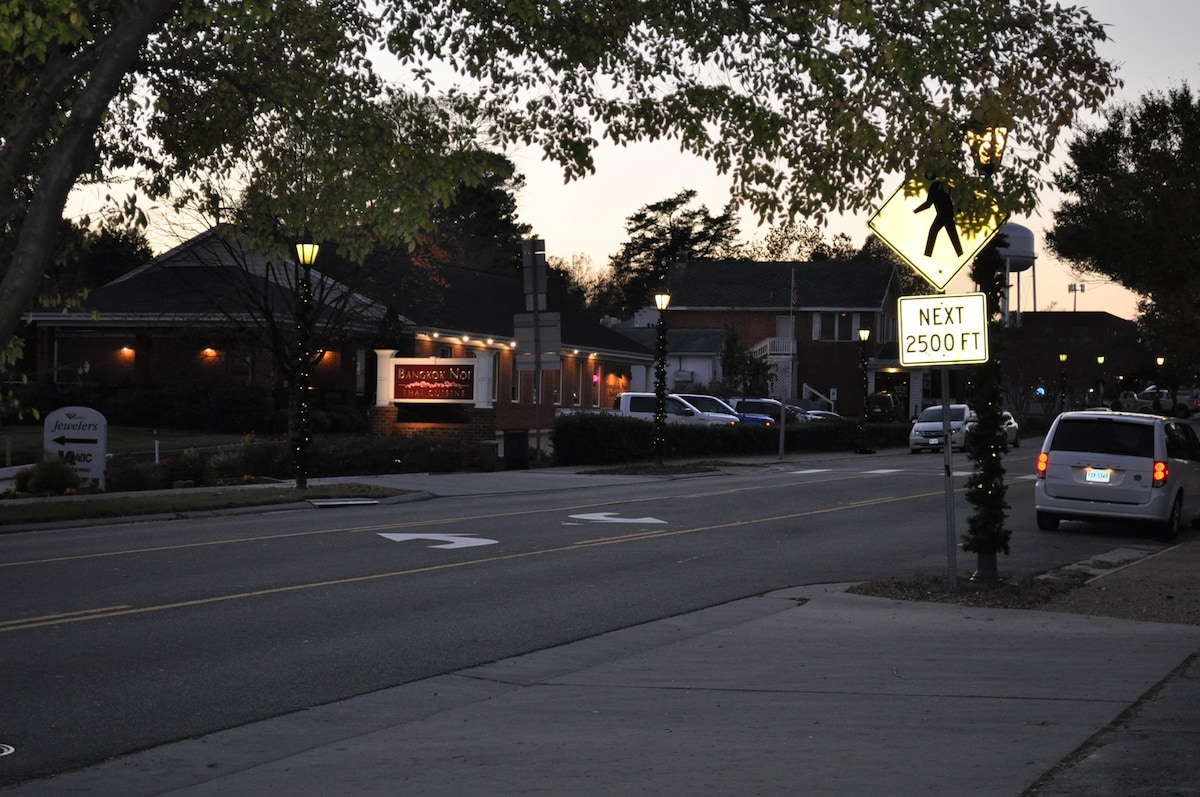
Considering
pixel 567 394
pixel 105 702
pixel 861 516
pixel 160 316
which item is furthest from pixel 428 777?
pixel 567 394

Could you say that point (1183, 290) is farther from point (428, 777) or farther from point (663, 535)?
point (428, 777)

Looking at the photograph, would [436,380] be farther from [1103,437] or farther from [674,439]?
[1103,437]

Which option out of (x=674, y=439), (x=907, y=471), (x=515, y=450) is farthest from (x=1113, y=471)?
(x=674, y=439)

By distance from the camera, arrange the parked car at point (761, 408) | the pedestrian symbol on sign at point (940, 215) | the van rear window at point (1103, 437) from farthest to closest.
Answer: the parked car at point (761, 408)
the van rear window at point (1103, 437)
the pedestrian symbol on sign at point (940, 215)

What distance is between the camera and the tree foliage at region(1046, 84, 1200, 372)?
2728cm

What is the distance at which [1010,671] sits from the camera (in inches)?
377

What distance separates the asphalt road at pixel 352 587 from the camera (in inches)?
351

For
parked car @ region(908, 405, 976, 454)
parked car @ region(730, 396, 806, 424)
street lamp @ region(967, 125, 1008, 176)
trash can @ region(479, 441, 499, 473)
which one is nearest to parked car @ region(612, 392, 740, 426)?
parked car @ region(730, 396, 806, 424)

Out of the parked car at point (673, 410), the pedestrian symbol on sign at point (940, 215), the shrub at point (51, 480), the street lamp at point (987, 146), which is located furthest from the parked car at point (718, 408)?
the pedestrian symbol on sign at point (940, 215)

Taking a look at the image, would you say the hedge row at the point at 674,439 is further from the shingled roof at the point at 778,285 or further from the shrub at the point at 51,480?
the shingled roof at the point at 778,285

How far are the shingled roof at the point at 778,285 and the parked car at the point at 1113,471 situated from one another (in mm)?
57214

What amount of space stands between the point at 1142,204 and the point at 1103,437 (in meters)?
9.54

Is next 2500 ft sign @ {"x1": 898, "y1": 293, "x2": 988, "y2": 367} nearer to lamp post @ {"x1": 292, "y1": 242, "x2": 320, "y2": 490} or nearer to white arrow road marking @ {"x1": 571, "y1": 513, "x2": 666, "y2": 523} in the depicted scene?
white arrow road marking @ {"x1": 571, "y1": 513, "x2": 666, "y2": 523}

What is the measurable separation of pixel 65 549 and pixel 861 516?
12.2m
